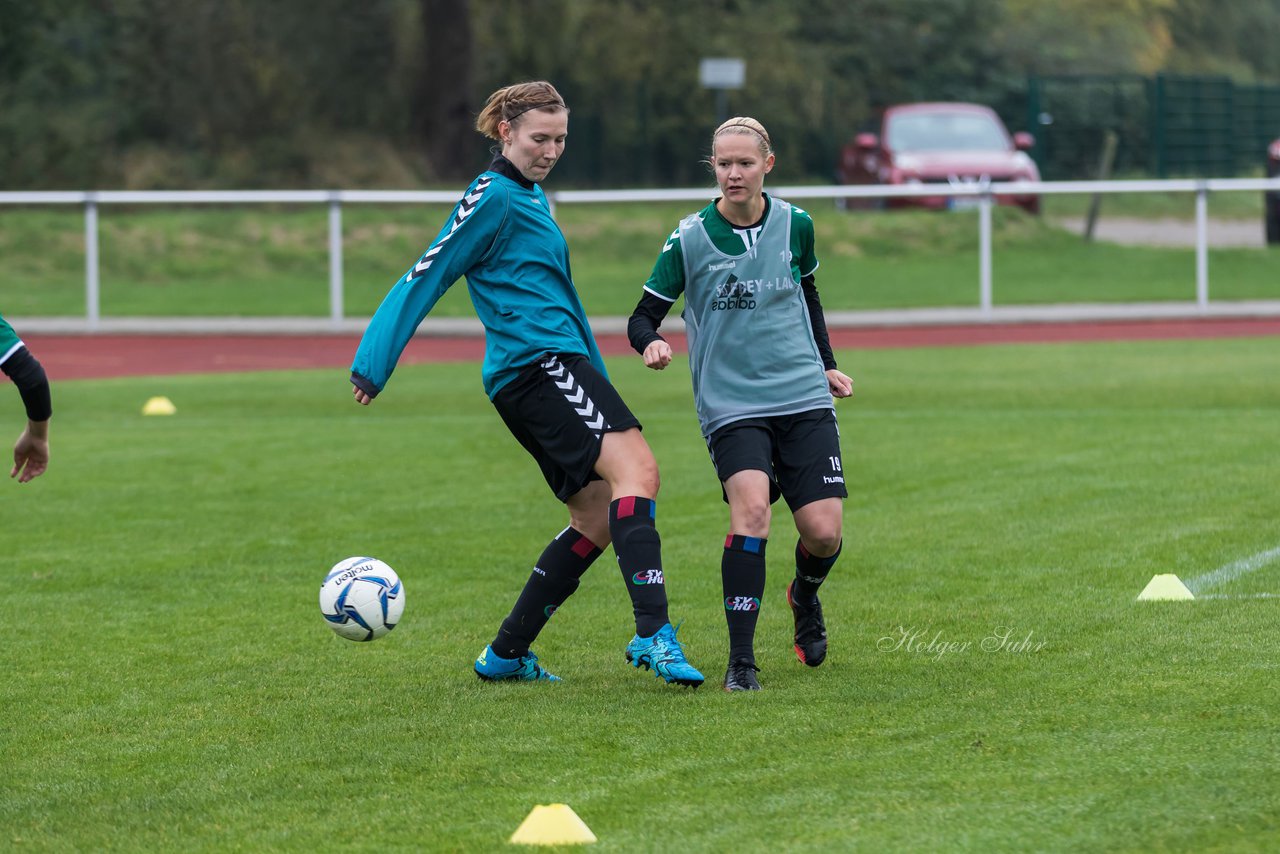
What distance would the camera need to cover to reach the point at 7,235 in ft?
84.8

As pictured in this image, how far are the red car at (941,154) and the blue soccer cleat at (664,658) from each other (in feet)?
67.1

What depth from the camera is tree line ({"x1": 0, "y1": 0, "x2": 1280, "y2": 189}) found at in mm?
32938

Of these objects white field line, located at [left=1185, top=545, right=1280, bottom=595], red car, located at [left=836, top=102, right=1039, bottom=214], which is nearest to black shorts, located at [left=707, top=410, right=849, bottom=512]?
white field line, located at [left=1185, top=545, right=1280, bottom=595]

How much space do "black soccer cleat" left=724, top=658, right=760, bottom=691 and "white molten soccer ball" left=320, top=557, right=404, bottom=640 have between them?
1111 millimetres

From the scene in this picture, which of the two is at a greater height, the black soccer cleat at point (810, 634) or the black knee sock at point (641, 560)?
the black knee sock at point (641, 560)

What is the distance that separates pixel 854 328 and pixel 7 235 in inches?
478

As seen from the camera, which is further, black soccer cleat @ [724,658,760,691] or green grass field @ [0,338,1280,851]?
black soccer cleat @ [724,658,760,691]

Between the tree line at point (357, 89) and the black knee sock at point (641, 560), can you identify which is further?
the tree line at point (357, 89)

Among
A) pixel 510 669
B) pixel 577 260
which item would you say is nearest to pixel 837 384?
pixel 510 669

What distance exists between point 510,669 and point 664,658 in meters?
0.60

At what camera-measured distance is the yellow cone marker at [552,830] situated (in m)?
4.14

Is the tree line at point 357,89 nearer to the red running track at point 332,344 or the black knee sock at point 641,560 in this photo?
the red running track at point 332,344

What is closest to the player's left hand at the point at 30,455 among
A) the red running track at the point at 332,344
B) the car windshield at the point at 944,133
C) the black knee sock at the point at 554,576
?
the black knee sock at the point at 554,576

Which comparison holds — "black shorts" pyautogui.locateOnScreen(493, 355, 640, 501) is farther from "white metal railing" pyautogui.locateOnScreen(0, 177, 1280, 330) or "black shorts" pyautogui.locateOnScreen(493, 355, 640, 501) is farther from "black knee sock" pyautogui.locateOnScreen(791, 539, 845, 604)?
"white metal railing" pyautogui.locateOnScreen(0, 177, 1280, 330)
